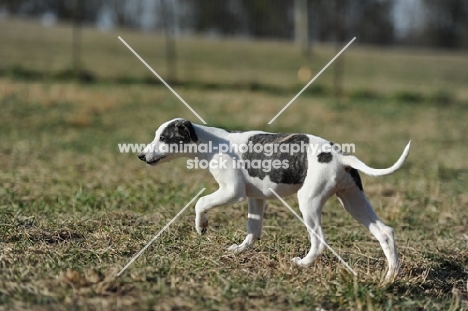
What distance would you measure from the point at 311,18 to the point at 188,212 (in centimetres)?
2165

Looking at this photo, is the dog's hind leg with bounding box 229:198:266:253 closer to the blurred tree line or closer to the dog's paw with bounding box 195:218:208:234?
the dog's paw with bounding box 195:218:208:234

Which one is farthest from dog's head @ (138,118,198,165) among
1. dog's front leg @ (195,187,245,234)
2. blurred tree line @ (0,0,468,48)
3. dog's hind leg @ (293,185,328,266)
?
blurred tree line @ (0,0,468,48)

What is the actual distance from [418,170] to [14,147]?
243 inches

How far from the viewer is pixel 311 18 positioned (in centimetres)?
2683

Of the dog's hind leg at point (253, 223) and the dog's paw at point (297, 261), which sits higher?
the dog's hind leg at point (253, 223)

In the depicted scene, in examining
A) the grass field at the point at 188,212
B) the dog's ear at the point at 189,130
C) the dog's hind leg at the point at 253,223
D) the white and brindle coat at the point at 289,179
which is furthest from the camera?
the dog's hind leg at the point at 253,223

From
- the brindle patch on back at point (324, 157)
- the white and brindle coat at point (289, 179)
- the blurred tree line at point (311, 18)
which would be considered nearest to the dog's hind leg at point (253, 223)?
the white and brindle coat at point (289, 179)

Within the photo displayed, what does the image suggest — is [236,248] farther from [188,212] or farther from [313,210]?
[188,212]

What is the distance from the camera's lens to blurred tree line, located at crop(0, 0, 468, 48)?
86.4 feet

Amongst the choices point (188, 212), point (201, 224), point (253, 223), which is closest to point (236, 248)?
point (253, 223)

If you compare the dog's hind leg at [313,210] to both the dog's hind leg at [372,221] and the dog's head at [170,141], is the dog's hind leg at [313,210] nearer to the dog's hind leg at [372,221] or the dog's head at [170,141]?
the dog's hind leg at [372,221]

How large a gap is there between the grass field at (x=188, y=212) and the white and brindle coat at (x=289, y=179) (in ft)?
0.84

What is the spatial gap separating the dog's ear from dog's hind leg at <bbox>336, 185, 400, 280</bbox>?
1.15 m

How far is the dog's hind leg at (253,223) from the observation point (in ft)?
16.6
